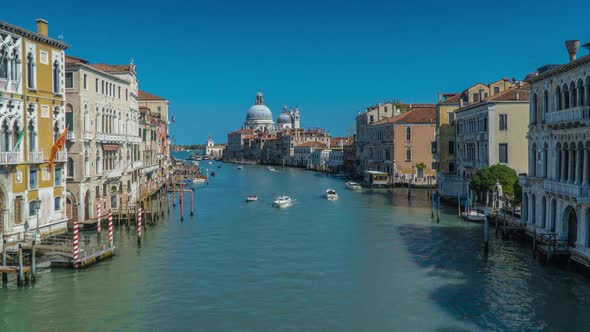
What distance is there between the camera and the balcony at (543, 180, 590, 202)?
17.5 metres

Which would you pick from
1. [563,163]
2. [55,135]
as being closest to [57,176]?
[55,135]

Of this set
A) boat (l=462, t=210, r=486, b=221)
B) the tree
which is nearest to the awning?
boat (l=462, t=210, r=486, b=221)

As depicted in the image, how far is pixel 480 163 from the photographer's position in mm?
34562

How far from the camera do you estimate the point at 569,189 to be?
1853 centimetres

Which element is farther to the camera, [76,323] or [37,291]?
[37,291]

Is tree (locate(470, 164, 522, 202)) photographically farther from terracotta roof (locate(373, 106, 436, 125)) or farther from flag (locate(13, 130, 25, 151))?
terracotta roof (locate(373, 106, 436, 125))

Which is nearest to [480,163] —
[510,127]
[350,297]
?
[510,127]

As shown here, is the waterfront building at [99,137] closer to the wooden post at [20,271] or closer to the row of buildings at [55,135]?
the row of buildings at [55,135]

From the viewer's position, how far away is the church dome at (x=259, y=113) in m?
179

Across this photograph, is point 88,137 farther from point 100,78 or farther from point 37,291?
point 37,291

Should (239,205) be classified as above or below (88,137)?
below

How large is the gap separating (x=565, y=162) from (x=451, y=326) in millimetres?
8843

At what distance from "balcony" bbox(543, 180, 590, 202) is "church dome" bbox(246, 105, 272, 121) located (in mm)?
159543

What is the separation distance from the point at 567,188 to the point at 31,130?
1843 cm
